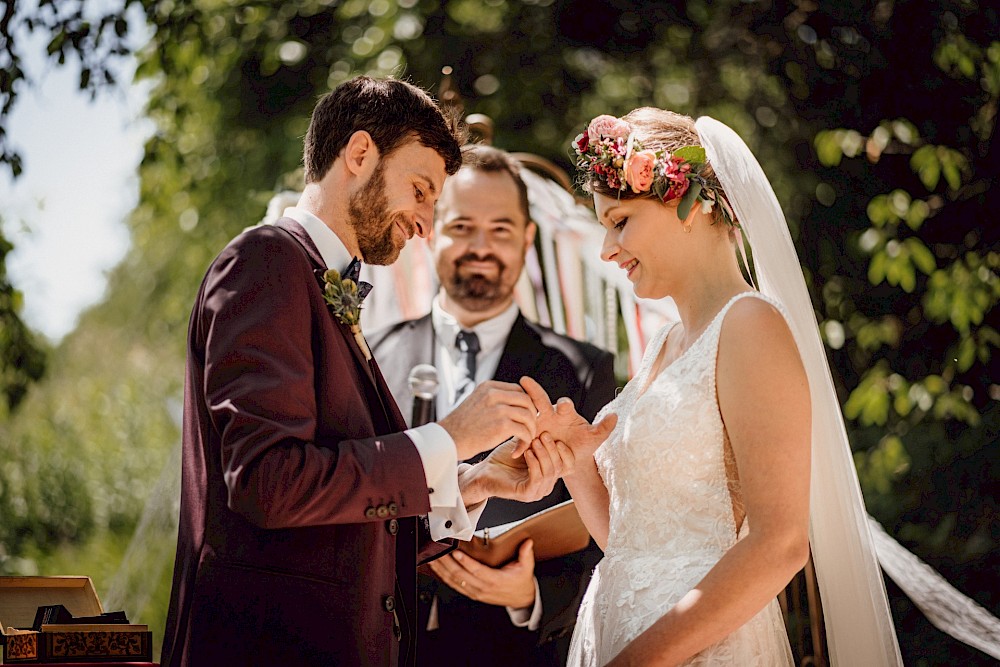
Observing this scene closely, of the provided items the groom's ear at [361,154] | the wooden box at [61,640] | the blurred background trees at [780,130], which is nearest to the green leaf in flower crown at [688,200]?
the groom's ear at [361,154]

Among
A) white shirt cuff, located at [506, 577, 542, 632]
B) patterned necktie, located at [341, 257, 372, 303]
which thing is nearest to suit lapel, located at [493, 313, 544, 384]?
white shirt cuff, located at [506, 577, 542, 632]

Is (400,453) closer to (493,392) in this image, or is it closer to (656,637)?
(493,392)

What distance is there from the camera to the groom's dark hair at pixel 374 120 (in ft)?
7.61

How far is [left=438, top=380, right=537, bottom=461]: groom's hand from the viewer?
6.79 ft

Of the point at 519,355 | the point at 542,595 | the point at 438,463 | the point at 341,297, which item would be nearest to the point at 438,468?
the point at 438,463

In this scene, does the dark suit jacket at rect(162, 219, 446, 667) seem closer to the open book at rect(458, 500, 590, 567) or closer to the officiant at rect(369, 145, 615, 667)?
the open book at rect(458, 500, 590, 567)

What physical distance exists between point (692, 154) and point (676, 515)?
0.85 meters

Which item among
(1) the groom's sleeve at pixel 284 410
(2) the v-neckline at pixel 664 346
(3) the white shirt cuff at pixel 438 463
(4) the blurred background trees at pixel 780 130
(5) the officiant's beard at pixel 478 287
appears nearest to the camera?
(1) the groom's sleeve at pixel 284 410

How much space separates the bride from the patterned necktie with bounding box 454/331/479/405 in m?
1.04

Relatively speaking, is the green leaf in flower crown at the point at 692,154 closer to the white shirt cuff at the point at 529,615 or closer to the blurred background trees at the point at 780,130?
the white shirt cuff at the point at 529,615

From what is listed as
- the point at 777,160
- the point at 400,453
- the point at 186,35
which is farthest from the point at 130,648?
the point at 777,160

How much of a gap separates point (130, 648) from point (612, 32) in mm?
4132

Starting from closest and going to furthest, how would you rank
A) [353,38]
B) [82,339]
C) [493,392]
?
1. [493,392]
2. [353,38]
3. [82,339]

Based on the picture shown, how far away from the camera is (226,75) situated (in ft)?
19.5
